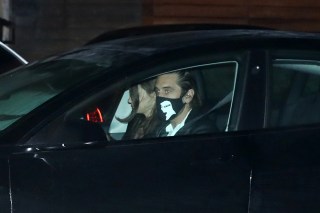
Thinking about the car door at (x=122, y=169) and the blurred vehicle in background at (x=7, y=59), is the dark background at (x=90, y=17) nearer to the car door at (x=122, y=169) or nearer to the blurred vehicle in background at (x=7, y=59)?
the blurred vehicle in background at (x=7, y=59)

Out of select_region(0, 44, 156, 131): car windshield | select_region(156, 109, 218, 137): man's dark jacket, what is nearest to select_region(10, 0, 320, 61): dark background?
select_region(0, 44, 156, 131): car windshield

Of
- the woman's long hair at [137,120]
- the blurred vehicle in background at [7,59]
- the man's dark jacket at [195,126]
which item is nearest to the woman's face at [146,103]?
the woman's long hair at [137,120]

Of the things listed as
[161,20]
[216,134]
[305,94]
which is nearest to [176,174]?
[216,134]

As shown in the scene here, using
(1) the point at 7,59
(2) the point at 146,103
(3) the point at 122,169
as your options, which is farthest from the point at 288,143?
(1) the point at 7,59

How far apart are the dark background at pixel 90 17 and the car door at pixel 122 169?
8101mm

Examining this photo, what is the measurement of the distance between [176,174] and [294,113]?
79cm

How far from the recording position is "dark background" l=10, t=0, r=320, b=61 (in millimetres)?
12422

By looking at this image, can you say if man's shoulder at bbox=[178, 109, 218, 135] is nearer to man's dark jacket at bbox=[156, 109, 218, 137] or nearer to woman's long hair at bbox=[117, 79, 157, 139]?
man's dark jacket at bbox=[156, 109, 218, 137]

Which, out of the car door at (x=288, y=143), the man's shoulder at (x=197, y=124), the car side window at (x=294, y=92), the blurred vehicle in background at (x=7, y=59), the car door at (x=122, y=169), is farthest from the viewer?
the blurred vehicle in background at (x=7, y=59)

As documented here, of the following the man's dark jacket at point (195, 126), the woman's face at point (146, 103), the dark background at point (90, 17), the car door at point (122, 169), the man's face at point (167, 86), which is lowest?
the car door at point (122, 169)

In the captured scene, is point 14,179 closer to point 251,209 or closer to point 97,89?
point 97,89

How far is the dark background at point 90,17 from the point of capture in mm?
12422

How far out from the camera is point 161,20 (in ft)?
41.1

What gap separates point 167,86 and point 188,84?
120 millimetres
